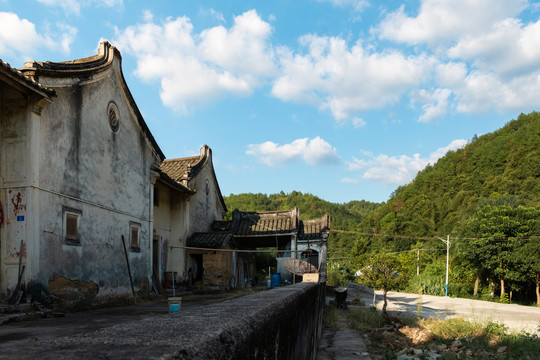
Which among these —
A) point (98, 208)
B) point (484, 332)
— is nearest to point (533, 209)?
point (484, 332)

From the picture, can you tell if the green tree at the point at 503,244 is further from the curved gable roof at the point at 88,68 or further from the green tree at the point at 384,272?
the curved gable roof at the point at 88,68

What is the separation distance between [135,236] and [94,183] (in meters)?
3.20

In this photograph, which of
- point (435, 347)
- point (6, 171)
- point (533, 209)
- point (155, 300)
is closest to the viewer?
point (6, 171)

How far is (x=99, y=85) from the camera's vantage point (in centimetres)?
1212

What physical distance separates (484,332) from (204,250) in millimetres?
11865

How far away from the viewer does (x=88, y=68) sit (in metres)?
11.5

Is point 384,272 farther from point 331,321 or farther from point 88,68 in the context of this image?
point 88,68

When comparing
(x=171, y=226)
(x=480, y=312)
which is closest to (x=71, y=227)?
(x=171, y=226)

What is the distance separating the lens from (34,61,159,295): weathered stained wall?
9.66m

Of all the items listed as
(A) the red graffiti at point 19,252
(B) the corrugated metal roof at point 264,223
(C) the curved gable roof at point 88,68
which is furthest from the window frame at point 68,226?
(B) the corrugated metal roof at point 264,223

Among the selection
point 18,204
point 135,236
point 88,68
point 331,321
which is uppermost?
point 88,68

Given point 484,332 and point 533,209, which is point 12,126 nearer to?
point 484,332

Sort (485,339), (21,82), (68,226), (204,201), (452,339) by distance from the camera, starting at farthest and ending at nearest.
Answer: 1. (204,201)
2. (452,339)
3. (485,339)
4. (68,226)
5. (21,82)

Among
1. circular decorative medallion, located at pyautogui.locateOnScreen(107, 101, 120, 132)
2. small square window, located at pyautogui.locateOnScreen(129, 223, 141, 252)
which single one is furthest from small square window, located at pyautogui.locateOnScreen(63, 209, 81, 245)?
circular decorative medallion, located at pyautogui.locateOnScreen(107, 101, 120, 132)
